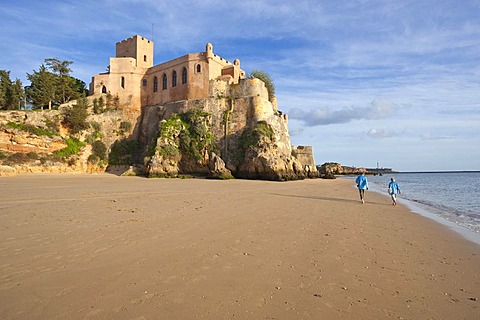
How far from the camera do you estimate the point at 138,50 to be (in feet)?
136

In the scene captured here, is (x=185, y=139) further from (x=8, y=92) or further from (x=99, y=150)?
(x=8, y=92)

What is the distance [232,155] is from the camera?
106 feet

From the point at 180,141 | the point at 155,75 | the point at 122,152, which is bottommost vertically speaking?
the point at 122,152

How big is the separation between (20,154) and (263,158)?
22.7 metres

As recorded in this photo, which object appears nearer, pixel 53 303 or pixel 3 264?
pixel 53 303

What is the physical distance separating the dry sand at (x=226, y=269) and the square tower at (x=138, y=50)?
125ft

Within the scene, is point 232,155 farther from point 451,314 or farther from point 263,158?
point 451,314

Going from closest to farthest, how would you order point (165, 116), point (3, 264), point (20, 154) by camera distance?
1. point (3, 264)
2. point (20, 154)
3. point (165, 116)

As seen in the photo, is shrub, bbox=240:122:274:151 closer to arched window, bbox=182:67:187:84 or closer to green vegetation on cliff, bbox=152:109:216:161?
green vegetation on cliff, bbox=152:109:216:161

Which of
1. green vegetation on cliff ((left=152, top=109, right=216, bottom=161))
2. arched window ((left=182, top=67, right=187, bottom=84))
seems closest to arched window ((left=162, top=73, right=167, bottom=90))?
arched window ((left=182, top=67, right=187, bottom=84))

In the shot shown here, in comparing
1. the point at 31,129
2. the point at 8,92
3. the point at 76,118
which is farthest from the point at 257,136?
the point at 8,92

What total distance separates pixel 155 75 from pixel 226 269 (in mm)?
39763

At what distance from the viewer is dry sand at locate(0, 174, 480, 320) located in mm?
3141

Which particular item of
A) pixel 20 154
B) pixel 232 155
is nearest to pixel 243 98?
pixel 232 155
